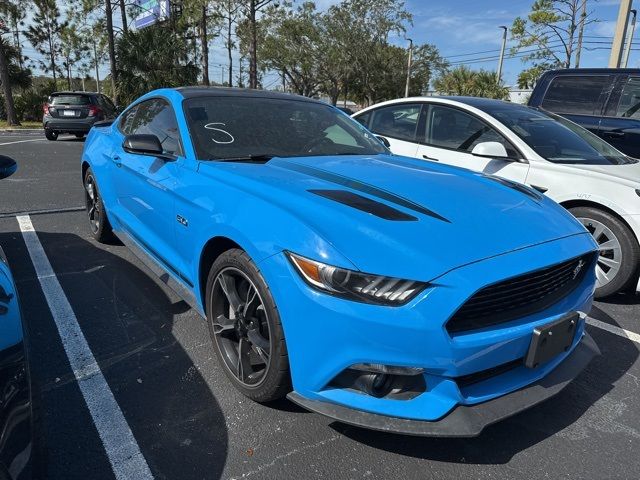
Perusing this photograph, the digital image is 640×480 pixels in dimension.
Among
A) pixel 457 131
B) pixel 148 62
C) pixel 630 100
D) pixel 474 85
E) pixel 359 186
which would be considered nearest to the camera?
pixel 359 186

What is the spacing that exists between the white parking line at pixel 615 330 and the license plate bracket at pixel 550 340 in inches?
58.6

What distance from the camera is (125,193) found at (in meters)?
3.71

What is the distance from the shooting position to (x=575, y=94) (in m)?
6.50

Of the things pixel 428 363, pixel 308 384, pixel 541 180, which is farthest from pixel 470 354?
pixel 541 180

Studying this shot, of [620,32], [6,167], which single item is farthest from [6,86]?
[620,32]

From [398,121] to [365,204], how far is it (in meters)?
3.65

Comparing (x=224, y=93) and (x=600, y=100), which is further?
(x=600, y=100)

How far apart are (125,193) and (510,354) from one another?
9.85ft

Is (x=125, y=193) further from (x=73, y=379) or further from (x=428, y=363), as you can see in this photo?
(x=428, y=363)

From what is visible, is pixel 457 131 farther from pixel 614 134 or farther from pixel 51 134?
pixel 51 134

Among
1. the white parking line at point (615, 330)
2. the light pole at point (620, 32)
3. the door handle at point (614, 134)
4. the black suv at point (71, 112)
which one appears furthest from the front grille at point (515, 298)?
the black suv at point (71, 112)

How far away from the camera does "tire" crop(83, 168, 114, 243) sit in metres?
4.54

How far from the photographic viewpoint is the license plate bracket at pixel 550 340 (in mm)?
1974

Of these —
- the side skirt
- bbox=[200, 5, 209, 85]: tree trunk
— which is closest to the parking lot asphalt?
the side skirt
